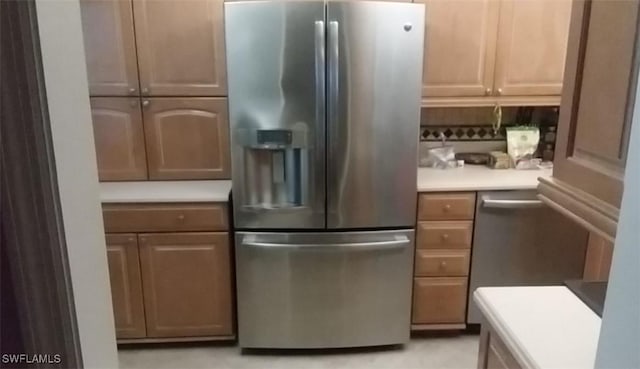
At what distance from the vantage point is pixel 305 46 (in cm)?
231

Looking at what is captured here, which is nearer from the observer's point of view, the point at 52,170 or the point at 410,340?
the point at 52,170

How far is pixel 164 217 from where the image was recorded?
2.51 meters

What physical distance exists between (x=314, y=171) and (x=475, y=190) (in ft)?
2.62

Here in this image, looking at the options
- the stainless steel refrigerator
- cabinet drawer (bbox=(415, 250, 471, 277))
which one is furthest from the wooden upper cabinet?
cabinet drawer (bbox=(415, 250, 471, 277))

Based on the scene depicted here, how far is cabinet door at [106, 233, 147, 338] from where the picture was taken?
253cm

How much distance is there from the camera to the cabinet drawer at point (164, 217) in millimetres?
2492

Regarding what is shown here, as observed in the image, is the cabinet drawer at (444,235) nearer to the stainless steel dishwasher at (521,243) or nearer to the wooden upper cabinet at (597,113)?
the stainless steel dishwasher at (521,243)

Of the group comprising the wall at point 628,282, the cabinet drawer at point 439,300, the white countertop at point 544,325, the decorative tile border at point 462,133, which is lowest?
the cabinet drawer at point 439,300

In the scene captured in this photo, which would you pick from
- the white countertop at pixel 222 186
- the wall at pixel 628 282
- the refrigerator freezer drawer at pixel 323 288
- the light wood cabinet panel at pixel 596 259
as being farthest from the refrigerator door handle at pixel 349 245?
the wall at pixel 628 282

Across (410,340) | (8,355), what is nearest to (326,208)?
(410,340)

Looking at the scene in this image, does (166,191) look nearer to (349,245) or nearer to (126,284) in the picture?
(126,284)

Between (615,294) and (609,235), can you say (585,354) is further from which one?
(615,294)

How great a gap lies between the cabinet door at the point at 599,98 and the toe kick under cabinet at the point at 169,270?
1640 mm

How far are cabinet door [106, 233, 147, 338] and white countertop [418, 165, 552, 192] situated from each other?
1410mm
